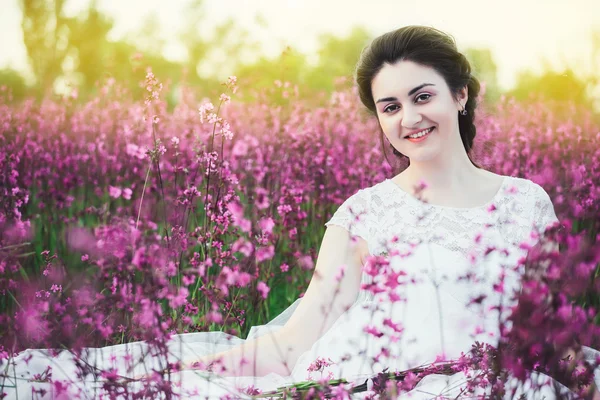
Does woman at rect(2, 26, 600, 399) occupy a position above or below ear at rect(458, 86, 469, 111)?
below

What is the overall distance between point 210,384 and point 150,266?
615 millimetres

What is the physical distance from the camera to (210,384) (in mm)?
1844

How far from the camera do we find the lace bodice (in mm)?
2512

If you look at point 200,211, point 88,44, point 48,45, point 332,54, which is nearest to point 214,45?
point 88,44

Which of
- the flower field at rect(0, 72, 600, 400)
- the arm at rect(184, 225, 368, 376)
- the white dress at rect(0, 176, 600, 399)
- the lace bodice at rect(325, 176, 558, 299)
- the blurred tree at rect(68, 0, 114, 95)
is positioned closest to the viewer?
the flower field at rect(0, 72, 600, 400)

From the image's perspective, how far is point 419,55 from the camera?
2.59m

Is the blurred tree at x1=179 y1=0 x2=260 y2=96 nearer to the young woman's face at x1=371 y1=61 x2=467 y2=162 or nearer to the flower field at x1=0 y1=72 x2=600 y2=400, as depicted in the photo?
the flower field at x1=0 y1=72 x2=600 y2=400

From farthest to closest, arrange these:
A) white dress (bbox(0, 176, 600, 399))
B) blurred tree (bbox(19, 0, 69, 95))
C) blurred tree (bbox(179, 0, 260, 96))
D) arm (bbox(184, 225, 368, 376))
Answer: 1. blurred tree (bbox(179, 0, 260, 96))
2. blurred tree (bbox(19, 0, 69, 95))
3. arm (bbox(184, 225, 368, 376))
4. white dress (bbox(0, 176, 600, 399))

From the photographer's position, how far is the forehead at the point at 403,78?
2537 millimetres

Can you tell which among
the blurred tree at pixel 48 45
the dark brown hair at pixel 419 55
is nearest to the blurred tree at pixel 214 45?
the blurred tree at pixel 48 45

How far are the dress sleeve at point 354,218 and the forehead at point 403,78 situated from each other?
46 centimetres

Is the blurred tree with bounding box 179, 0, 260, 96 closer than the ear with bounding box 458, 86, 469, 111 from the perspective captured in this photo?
No

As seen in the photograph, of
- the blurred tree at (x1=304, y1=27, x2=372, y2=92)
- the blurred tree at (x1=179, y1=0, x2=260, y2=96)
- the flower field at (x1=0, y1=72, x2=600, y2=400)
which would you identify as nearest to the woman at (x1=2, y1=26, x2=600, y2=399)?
the flower field at (x1=0, y1=72, x2=600, y2=400)

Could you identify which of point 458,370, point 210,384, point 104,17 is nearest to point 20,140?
point 210,384
